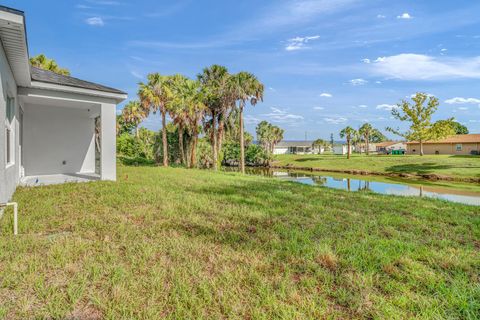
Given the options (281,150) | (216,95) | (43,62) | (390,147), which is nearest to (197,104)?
(216,95)

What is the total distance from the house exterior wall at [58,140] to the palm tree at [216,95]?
12873mm

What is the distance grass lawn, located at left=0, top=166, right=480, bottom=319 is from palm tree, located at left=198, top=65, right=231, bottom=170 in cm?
1952

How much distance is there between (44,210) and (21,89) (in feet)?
16.0

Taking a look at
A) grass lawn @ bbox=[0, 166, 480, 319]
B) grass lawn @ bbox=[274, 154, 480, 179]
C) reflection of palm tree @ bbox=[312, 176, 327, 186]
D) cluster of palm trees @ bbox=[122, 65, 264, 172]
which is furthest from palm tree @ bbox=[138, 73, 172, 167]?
grass lawn @ bbox=[274, 154, 480, 179]

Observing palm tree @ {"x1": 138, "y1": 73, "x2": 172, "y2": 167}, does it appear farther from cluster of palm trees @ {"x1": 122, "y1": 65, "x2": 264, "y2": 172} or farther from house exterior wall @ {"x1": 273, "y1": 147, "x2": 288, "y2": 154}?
house exterior wall @ {"x1": 273, "y1": 147, "x2": 288, "y2": 154}

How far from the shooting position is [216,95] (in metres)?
24.6

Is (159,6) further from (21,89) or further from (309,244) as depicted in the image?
(309,244)

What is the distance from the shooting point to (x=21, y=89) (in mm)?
8109

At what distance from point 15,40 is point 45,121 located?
7496mm

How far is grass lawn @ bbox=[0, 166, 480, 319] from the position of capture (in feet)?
7.75

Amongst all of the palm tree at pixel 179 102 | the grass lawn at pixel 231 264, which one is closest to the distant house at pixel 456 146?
the palm tree at pixel 179 102

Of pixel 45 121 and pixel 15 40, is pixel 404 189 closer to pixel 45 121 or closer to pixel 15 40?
pixel 45 121

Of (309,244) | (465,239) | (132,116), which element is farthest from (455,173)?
(132,116)

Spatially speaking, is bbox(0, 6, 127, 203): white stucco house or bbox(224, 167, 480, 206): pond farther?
bbox(224, 167, 480, 206): pond
